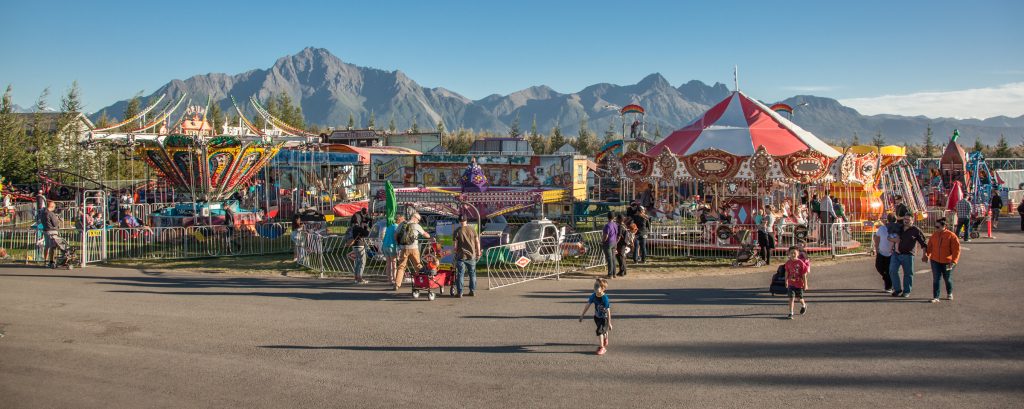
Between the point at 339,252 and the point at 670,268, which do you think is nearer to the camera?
the point at 670,268

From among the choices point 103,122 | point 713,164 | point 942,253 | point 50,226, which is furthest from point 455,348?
point 103,122

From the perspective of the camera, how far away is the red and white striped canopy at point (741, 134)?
20.9 m

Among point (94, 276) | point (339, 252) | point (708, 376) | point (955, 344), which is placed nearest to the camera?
point (708, 376)

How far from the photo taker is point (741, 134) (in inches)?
858

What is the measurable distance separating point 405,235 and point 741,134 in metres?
12.7

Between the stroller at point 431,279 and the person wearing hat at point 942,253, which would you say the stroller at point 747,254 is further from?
the stroller at point 431,279

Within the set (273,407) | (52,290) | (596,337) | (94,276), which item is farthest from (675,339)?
(94,276)

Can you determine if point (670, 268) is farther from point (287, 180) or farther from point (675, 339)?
point (287, 180)

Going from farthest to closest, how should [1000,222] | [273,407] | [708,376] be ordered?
[1000,222] < [708,376] < [273,407]

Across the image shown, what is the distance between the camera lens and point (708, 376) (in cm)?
801

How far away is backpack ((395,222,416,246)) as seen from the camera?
514 inches

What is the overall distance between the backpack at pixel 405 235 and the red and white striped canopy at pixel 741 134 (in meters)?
10.8

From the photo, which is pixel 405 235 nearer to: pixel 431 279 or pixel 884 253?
pixel 431 279

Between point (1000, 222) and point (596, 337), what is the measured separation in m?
26.0
